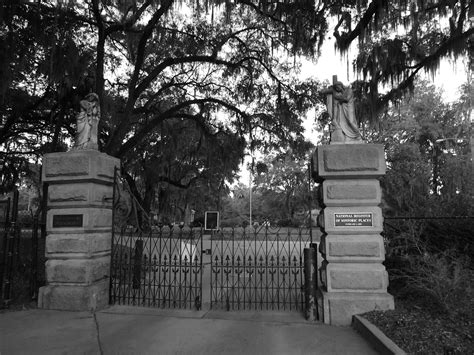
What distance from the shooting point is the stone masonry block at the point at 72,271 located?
6.57 m

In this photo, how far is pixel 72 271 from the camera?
6.59 metres

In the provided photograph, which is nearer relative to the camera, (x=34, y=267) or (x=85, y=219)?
(x=85, y=219)

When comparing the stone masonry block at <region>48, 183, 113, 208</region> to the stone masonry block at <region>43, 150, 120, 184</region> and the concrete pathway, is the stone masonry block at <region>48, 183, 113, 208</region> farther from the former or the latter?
the concrete pathway

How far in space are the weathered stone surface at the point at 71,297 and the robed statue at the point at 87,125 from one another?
2657 mm

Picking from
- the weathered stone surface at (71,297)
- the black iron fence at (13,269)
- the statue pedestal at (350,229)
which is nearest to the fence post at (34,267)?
the black iron fence at (13,269)

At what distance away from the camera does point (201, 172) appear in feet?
84.4

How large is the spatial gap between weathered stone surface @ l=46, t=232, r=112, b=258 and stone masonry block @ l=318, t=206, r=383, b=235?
424cm

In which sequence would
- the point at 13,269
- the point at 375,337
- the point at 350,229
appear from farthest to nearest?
the point at 13,269 → the point at 350,229 → the point at 375,337

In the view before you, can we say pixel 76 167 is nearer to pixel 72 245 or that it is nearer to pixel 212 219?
pixel 72 245

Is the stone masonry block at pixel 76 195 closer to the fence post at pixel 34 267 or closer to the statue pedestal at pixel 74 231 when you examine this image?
the statue pedestal at pixel 74 231

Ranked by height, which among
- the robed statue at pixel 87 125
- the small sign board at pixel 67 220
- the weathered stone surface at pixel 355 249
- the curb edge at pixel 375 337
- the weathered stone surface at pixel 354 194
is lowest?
the curb edge at pixel 375 337

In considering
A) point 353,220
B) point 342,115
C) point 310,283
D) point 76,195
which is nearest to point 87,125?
point 76,195

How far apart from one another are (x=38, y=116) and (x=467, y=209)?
15.7 metres

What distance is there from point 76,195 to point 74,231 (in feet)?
2.17
